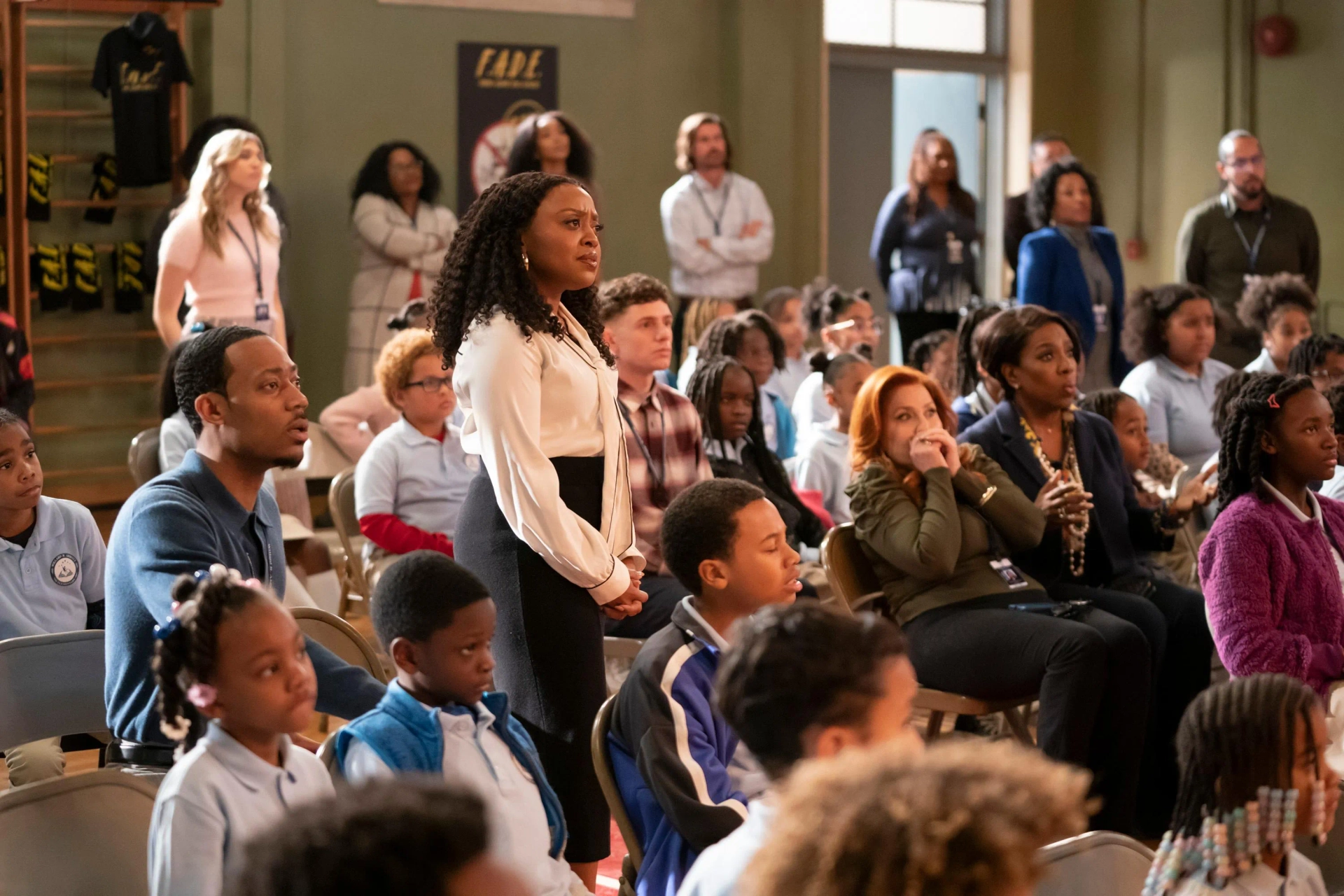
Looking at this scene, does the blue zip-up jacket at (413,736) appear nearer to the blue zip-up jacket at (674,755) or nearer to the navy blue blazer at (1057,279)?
the blue zip-up jacket at (674,755)

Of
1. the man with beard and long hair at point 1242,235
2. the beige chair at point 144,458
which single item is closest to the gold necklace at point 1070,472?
the beige chair at point 144,458

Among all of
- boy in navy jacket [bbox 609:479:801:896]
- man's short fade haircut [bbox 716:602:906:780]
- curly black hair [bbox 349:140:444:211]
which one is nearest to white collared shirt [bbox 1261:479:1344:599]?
boy in navy jacket [bbox 609:479:801:896]

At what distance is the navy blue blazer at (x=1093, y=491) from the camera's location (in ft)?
12.3

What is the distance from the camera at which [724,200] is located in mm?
7762

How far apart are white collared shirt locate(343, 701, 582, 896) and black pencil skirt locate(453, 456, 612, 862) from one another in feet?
1.60

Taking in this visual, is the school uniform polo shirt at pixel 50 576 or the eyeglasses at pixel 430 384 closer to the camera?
the school uniform polo shirt at pixel 50 576

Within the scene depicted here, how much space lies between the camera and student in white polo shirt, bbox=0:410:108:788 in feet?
10.3

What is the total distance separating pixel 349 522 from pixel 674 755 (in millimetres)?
2580

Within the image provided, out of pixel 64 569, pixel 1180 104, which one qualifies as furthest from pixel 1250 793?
pixel 1180 104

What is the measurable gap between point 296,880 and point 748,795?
4.40 ft

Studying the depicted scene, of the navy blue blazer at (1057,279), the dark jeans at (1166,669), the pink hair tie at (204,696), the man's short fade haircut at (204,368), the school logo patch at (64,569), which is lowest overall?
the dark jeans at (1166,669)

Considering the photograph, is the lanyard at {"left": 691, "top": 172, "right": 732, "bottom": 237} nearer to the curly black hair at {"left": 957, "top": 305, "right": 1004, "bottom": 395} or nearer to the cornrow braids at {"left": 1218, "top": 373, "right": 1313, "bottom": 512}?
the curly black hair at {"left": 957, "top": 305, "right": 1004, "bottom": 395}

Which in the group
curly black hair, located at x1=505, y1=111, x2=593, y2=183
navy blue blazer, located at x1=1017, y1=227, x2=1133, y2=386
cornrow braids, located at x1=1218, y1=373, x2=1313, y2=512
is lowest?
cornrow braids, located at x1=1218, y1=373, x2=1313, y2=512

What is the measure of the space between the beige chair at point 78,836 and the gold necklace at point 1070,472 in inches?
91.6
